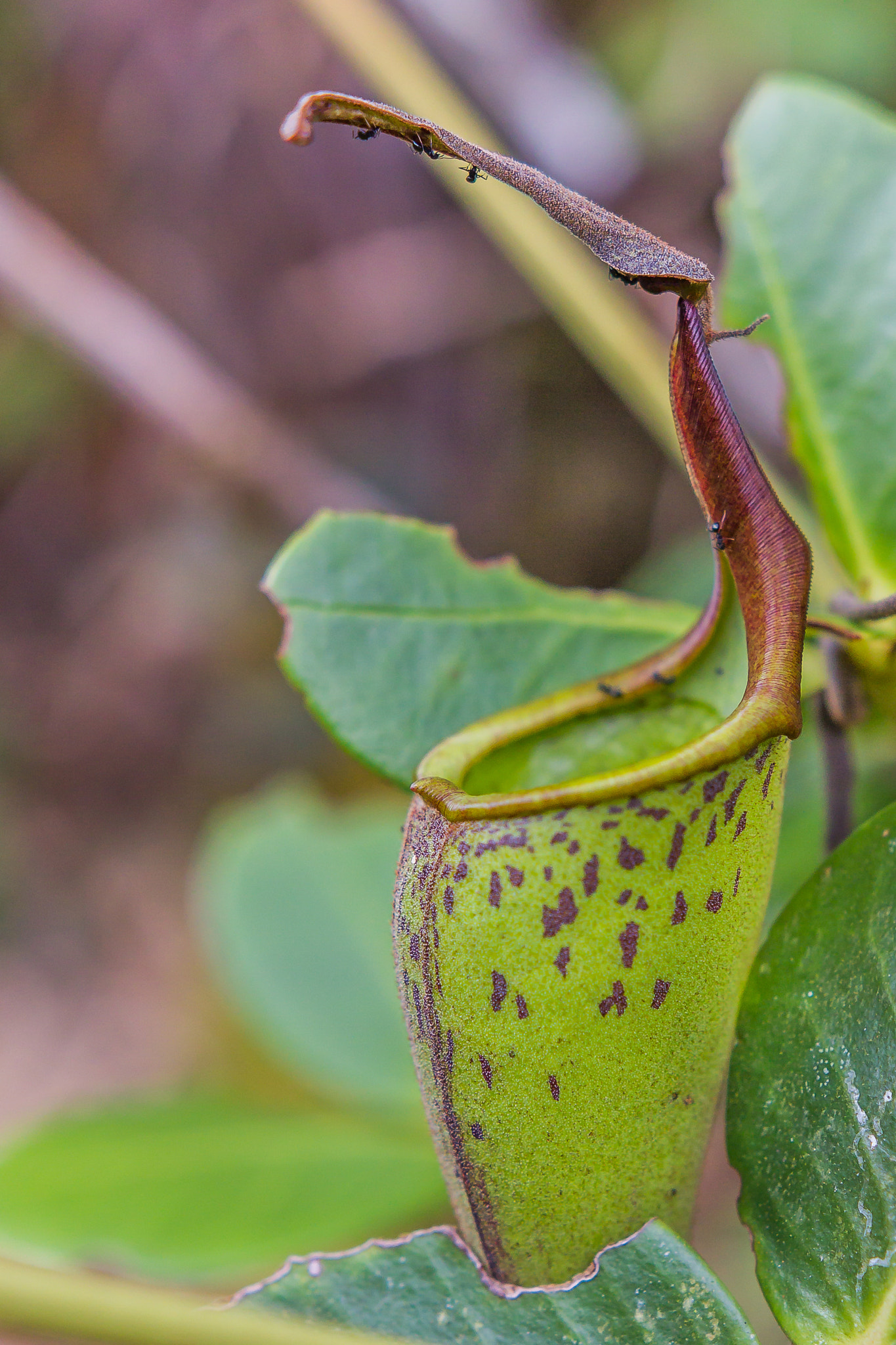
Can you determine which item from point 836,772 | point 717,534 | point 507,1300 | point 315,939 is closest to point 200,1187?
point 315,939

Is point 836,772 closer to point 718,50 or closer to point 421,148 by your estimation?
point 421,148

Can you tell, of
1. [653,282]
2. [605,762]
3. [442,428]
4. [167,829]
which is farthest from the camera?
[167,829]

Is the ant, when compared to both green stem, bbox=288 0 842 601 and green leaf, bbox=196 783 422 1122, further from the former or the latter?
green leaf, bbox=196 783 422 1122

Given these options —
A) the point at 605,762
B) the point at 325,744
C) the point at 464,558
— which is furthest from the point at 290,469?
the point at 605,762

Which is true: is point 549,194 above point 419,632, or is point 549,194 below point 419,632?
above

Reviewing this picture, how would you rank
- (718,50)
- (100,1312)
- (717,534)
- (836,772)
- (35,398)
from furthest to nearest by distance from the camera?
(35,398), (718,50), (836,772), (717,534), (100,1312)

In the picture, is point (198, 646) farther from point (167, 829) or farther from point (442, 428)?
point (442, 428)
